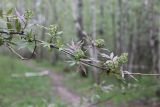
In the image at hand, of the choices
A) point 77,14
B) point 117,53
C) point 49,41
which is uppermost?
point 77,14

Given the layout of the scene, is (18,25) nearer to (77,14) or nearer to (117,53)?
(117,53)

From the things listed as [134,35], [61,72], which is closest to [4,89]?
[61,72]

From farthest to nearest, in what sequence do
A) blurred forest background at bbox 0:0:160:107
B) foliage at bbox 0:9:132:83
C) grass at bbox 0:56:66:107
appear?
blurred forest background at bbox 0:0:160:107
grass at bbox 0:56:66:107
foliage at bbox 0:9:132:83

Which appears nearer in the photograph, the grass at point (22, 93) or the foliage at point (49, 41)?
the foliage at point (49, 41)

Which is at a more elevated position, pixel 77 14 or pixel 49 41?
pixel 77 14

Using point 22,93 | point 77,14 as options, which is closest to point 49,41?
point 22,93

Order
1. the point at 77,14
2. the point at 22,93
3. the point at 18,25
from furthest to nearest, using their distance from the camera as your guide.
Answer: the point at 77,14 → the point at 22,93 → the point at 18,25

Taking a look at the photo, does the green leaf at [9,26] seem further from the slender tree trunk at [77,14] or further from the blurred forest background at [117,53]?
the slender tree trunk at [77,14]

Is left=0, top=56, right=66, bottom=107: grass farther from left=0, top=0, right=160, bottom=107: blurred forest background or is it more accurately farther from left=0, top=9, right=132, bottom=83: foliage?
left=0, top=9, right=132, bottom=83: foliage

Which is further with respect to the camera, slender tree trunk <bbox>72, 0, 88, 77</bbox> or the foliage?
slender tree trunk <bbox>72, 0, 88, 77</bbox>

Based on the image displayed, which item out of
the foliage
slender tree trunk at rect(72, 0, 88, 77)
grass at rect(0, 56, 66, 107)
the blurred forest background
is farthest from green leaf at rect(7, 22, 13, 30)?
slender tree trunk at rect(72, 0, 88, 77)

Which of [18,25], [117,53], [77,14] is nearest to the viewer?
[18,25]

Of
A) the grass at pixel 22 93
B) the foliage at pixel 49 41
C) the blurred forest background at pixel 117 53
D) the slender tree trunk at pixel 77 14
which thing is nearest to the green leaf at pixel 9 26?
the foliage at pixel 49 41

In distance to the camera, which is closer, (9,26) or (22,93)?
(9,26)
